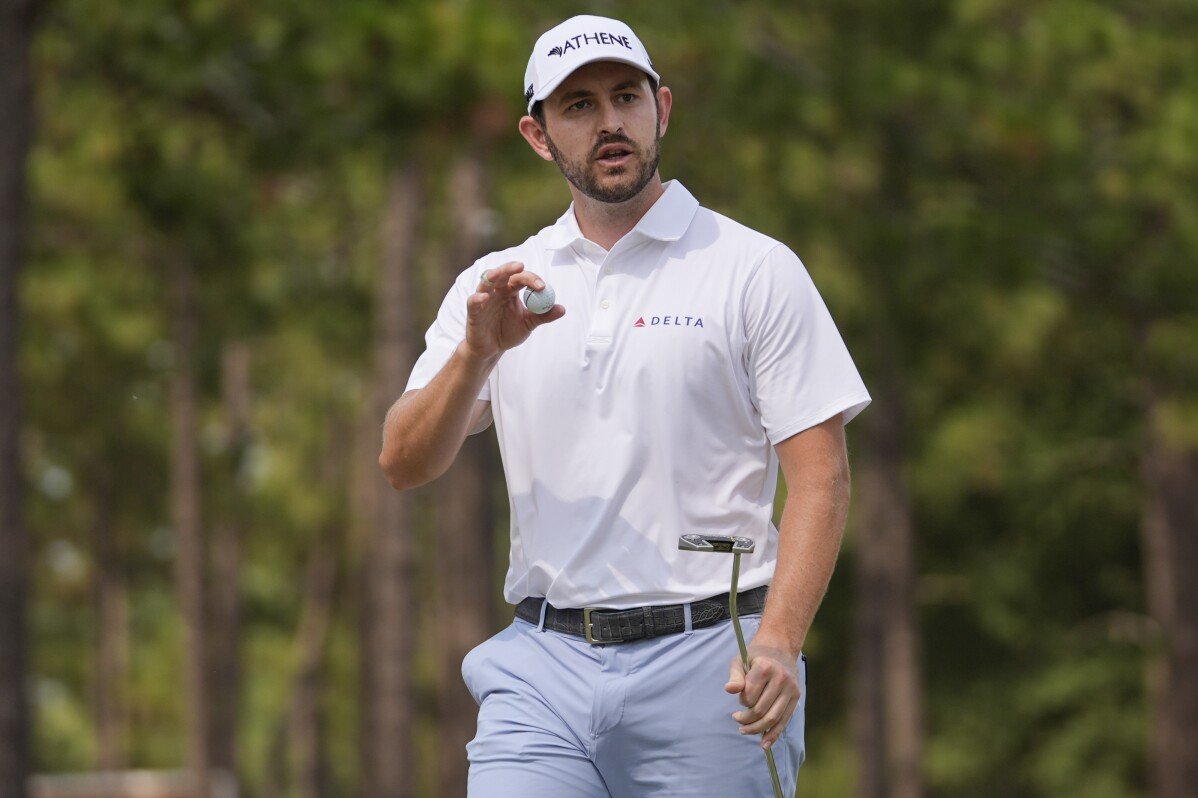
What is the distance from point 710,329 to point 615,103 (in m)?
0.49

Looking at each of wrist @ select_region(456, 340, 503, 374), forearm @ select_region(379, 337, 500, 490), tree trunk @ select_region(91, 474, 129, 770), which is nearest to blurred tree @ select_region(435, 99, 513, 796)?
tree trunk @ select_region(91, 474, 129, 770)

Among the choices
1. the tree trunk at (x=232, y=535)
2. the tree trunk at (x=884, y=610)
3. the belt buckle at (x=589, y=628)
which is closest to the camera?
the belt buckle at (x=589, y=628)

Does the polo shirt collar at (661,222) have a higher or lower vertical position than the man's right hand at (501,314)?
higher

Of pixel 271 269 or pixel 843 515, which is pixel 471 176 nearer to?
pixel 271 269

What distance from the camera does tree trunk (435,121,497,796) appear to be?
1939cm

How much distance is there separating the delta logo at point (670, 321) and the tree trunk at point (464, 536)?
33.7ft

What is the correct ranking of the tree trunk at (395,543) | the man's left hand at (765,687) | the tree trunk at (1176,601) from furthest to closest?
the tree trunk at (1176,601), the tree trunk at (395,543), the man's left hand at (765,687)

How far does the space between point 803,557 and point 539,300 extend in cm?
67

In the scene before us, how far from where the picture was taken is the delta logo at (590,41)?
417 centimetres

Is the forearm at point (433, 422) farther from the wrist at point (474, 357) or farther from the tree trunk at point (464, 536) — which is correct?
the tree trunk at point (464, 536)

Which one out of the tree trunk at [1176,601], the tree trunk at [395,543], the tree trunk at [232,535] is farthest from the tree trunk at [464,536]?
the tree trunk at [1176,601]

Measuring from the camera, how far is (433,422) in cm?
421

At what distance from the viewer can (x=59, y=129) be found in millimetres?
17172

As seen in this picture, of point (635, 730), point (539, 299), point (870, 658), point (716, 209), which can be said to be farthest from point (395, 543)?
point (539, 299)
